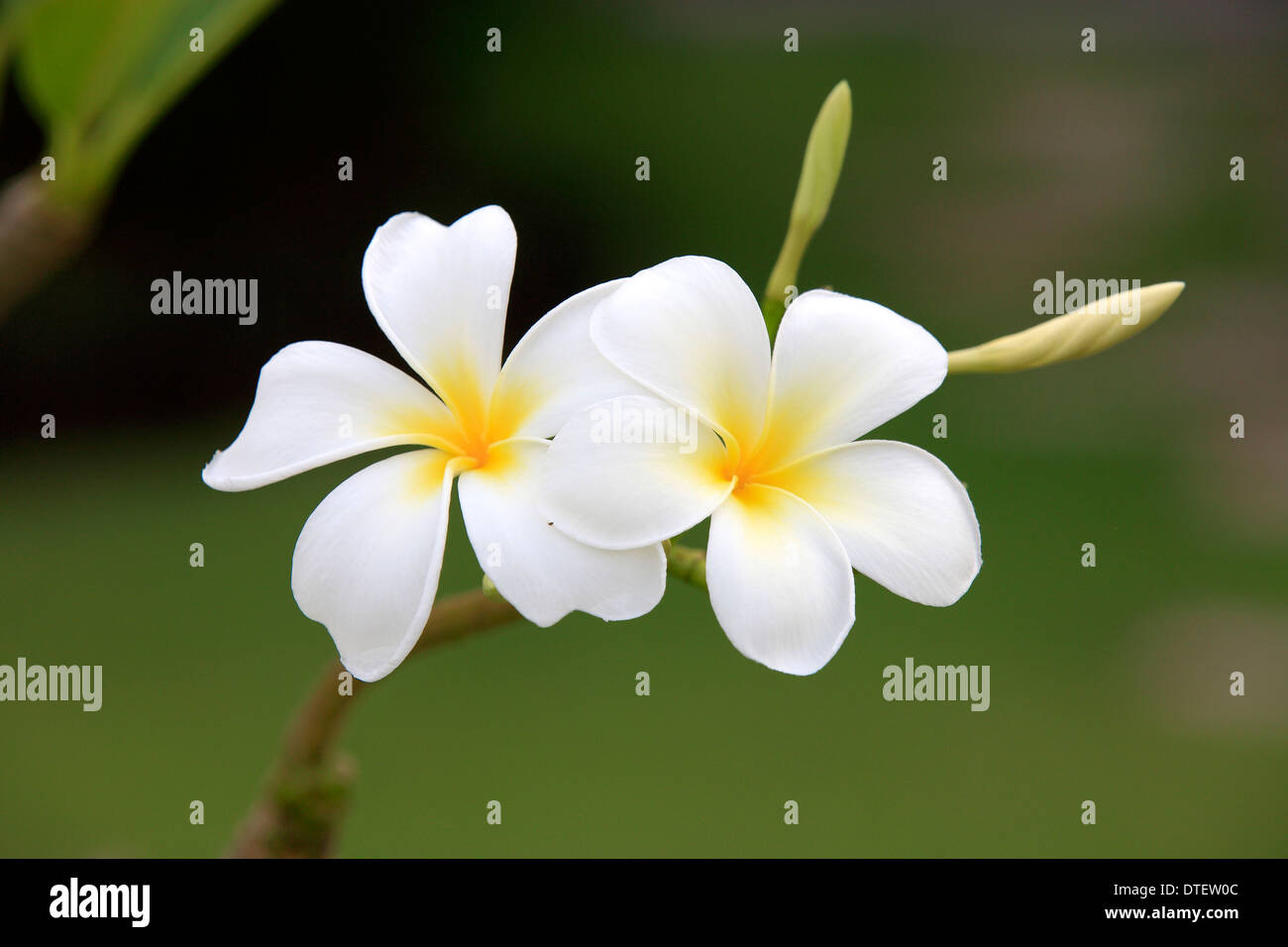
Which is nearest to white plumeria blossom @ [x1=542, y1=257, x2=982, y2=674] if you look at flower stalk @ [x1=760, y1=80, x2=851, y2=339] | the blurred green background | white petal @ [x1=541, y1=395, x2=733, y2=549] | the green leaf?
white petal @ [x1=541, y1=395, x2=733, y2=549]

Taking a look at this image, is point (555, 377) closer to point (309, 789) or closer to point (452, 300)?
point (452, 300)

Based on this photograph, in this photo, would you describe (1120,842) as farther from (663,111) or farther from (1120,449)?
(663,111)

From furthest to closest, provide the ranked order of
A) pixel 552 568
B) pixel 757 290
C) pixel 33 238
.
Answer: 1. pixel 757 290
2. pixel 33 238
3. pixel 552 568

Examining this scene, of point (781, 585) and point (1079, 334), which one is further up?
point (1079, 334)

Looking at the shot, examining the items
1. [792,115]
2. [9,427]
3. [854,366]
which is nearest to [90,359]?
[9,427]

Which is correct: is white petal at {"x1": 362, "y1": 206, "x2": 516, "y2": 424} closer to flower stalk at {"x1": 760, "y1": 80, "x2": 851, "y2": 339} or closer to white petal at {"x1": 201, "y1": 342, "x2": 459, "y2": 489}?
white petal at {"x1": 201, "y1": 342, "x2": 459, "y2": 489}

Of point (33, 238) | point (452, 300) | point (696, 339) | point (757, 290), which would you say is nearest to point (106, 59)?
point (33, 238)
